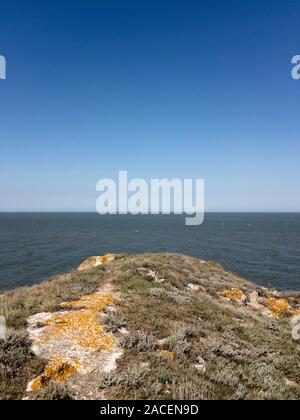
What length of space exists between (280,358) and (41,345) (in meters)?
7.16

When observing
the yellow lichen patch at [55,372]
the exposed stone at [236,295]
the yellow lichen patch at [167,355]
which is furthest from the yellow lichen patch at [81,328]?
the exposed stone at [236,295]

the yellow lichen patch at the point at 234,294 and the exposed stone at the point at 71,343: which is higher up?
the exposed stone at the point at 71,343

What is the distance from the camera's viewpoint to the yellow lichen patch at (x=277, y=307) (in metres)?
14.7

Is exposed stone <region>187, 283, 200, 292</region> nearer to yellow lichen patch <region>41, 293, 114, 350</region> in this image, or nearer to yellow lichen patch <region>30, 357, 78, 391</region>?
yellow lichen patch <region>41, 293, 114, 350</region>

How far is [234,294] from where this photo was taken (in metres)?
15.6

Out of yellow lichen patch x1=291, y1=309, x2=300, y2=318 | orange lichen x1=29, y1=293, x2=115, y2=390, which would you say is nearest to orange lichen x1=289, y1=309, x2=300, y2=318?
yellow lichen patch x1=291, y1=309, x2=300, y2=318

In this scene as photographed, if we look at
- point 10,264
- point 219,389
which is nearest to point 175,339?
point 219,389

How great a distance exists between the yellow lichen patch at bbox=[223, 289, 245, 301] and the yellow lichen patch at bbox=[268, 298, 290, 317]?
5.83 ft

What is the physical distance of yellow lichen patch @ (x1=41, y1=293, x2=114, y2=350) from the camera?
6.59 m

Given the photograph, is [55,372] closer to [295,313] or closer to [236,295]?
[236,295]

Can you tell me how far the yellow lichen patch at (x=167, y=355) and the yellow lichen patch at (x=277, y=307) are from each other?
417 inches

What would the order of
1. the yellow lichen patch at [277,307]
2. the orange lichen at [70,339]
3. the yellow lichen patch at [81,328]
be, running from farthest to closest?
the yellow lichen patch at [277,307], the yellow lichen patch at [81,328], the orange lichen at [70,339]

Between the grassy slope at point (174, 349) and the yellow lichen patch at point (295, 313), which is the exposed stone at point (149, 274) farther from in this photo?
the yellow lichen patch at point (295, 313)

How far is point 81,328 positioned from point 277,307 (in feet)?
41.9
